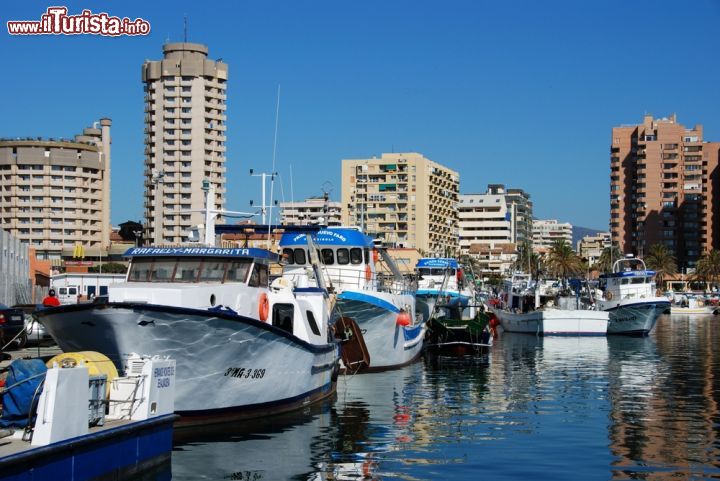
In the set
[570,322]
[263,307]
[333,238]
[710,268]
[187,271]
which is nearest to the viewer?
[187,271]

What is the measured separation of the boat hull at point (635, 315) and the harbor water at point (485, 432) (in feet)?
90.1

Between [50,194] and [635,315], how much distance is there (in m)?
122

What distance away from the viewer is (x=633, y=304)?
216ft

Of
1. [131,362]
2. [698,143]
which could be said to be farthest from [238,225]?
[698,143]

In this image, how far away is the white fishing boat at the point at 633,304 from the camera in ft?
216

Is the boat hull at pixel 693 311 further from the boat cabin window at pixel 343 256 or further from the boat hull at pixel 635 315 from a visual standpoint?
the boat cabin window at pixel 343 256

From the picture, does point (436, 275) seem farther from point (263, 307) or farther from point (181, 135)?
point (181, 135)

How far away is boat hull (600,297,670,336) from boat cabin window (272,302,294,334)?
4572 centimetres

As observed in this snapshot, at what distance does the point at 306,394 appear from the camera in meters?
25.0

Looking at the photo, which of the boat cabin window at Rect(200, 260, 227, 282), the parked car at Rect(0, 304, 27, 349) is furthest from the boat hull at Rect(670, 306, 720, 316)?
the boat cabin window at Rect(200, 260, 227, 282)

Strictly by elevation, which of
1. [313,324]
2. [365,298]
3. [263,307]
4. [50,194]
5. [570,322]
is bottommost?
[570,322]

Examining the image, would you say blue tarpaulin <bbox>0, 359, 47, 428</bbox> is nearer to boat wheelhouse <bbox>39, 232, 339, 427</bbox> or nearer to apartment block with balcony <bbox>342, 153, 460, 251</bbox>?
boat wheelhouse <bbox>39, 232, 339, 427</bbox>

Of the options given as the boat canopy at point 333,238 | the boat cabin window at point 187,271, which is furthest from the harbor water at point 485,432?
the boat canopy at point 333,238

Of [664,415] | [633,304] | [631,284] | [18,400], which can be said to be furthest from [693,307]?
[18,400]
